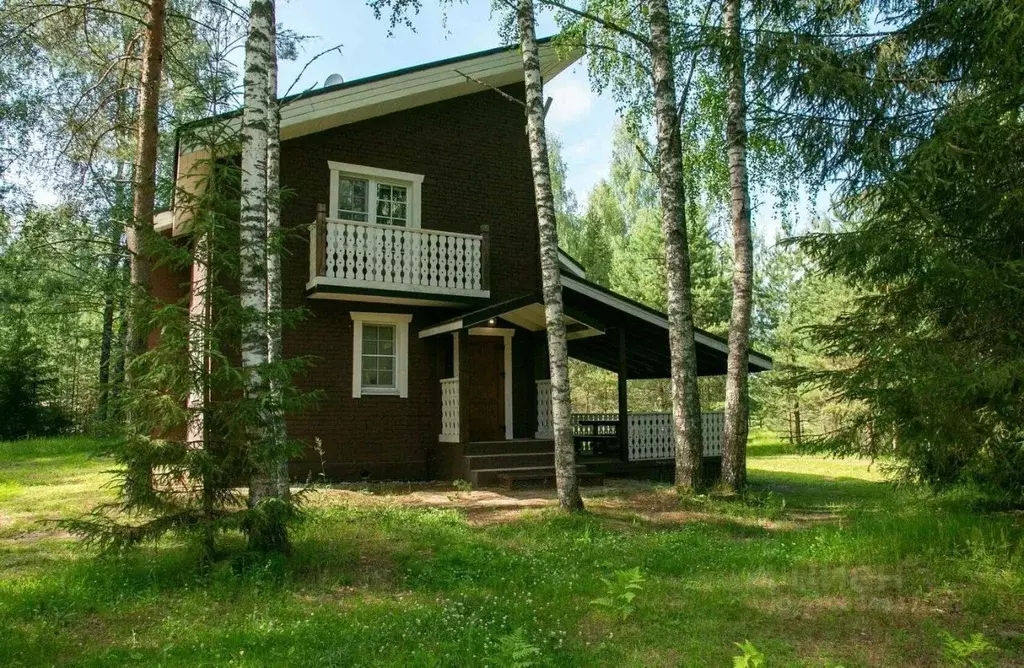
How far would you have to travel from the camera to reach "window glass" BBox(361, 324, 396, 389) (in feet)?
42.9

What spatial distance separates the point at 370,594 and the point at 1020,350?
4.82 metres

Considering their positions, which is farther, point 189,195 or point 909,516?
point 909,516

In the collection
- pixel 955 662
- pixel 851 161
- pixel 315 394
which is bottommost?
pixel 955 662

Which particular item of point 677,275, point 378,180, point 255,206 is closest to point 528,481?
point 677,275

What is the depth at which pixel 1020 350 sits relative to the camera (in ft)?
15.8

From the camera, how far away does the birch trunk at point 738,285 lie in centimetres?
1023

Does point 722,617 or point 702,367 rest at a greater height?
point 702,367

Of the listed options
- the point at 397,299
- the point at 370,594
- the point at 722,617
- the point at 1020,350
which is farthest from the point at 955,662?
the point at 397,299

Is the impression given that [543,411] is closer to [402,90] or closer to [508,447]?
[508,447]

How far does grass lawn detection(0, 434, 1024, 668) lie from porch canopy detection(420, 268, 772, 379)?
14.2 feet

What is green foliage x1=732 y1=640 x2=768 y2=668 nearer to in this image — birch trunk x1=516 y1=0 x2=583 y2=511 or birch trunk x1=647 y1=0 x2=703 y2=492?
birch trunk x1=516 y1=0 x2=583 y2=511

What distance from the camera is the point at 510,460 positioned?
40.7 ft

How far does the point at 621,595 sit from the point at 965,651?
2.03 meters

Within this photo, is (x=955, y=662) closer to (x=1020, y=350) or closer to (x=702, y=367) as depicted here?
(x=1020, y=350)
